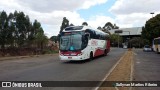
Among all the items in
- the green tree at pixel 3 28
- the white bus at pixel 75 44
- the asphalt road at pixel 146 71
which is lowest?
the asphalt road at pixel 146 71

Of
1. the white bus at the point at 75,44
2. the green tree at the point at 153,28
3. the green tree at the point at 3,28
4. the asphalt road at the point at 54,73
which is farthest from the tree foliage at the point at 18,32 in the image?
the green tree at the point at 153,28

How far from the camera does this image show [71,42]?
25328mm

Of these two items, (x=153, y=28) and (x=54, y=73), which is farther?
(x=153, y=28)

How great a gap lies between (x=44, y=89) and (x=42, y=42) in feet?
133

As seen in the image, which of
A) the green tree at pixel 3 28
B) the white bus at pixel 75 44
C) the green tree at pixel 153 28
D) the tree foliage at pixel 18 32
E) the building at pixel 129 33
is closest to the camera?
the white bus at pixel 75 44

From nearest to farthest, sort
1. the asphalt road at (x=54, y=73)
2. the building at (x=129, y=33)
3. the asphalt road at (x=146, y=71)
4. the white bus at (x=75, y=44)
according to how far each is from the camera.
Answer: the asphalt road at (x=146, y=71)
the asphalt road at (x=54, y=73)
the white bus at (x=75, y=44)
the building at (x=129, y=33)

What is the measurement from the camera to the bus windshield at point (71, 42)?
82.5ft

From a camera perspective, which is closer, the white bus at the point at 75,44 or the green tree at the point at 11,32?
the white bus at the point at 75,44

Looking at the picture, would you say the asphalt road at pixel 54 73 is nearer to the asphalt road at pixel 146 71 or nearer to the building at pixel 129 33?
the asphalt road at pixel 146 71

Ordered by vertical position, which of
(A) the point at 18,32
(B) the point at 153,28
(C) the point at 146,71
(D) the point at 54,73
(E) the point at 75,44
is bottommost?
(C) the point at 146,71

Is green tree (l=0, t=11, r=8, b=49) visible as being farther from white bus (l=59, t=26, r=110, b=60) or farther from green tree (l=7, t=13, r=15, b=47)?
white bus (l=59, t=26, r=110, b=60)

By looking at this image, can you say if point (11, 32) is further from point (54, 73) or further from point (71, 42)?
point (54, 73)

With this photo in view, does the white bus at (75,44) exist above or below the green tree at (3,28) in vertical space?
below

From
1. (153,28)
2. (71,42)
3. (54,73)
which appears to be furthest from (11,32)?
(153,28)
